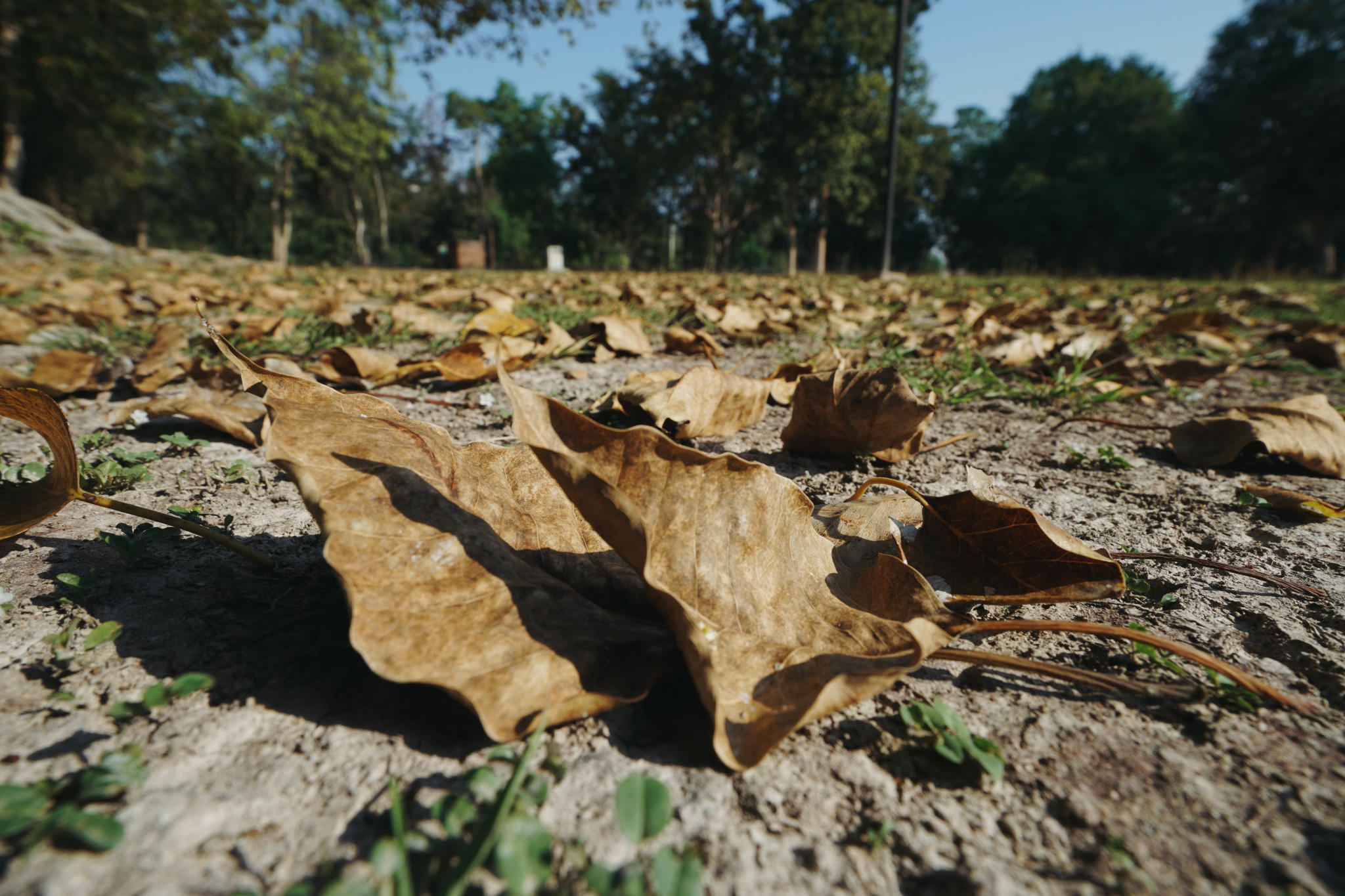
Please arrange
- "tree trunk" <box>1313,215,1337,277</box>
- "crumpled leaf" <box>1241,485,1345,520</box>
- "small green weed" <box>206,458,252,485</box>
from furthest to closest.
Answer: "tree trunk" <box>1313,215,1337,277</box> → "small green weed" <box>206,458,252,485</box> → "crumpled leaf" <box>1241,485,1345,520</box>

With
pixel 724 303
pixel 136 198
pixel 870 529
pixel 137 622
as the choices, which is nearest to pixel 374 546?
pixel 137 622

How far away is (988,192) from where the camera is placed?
43.3 m

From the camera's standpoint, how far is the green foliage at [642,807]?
52 centimetres

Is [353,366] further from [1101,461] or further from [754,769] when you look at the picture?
[1101,461]

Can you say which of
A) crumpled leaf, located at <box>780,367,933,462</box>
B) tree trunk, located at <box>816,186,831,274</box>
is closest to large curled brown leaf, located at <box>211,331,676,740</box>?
crumpled leaf, located at <box>780,367,933,462</box>

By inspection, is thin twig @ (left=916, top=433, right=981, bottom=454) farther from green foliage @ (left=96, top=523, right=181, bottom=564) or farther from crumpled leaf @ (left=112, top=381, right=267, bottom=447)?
crumpled leaf @ (left=112, top=381, right=267, bottom=447)

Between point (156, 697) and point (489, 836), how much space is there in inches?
15.6

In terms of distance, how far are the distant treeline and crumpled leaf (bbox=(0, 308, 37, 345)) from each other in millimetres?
12011

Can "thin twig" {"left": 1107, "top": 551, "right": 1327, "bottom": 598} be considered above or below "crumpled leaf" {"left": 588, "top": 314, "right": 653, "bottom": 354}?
below

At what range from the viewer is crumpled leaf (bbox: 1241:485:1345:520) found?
3.68ft

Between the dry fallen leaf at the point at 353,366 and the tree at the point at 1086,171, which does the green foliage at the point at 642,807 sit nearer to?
the dry fallen leaf at the point at 353,366

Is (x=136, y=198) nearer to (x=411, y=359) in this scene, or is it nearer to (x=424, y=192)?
(x=424, y=192)

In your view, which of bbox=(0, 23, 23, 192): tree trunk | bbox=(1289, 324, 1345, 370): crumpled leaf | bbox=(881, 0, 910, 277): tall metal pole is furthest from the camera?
bbox=(0, 23, 23, 192): tree trunk

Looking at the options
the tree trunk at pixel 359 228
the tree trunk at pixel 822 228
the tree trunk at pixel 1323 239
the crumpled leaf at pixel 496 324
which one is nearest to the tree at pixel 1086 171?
the tree trunk at pixel 1323 239
